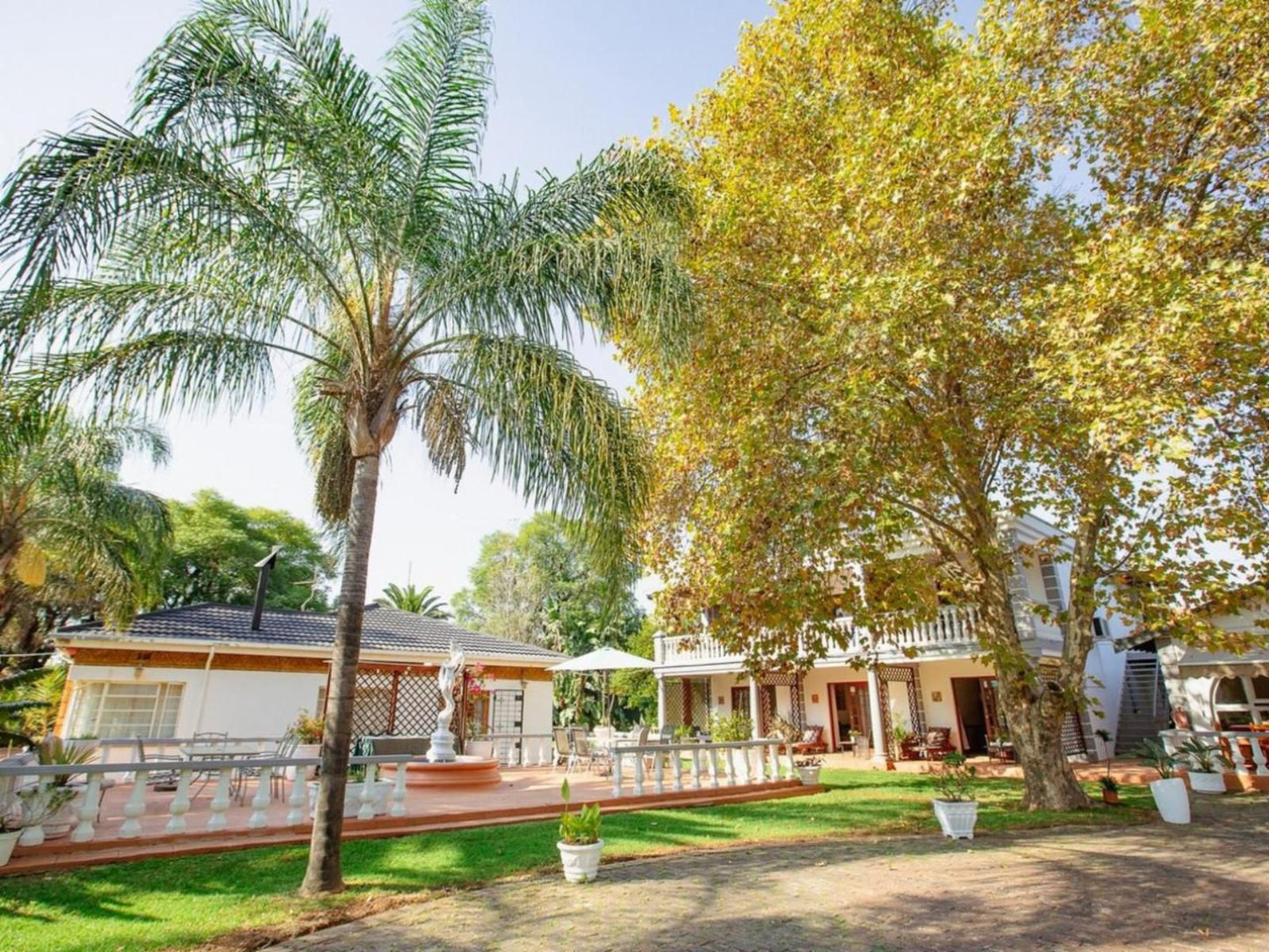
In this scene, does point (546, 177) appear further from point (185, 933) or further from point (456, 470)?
point (185, 933)

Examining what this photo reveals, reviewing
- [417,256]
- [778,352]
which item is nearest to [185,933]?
[417,256]

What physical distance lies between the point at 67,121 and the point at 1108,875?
1156cm

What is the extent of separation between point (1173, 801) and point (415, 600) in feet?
127

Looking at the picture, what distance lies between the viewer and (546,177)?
25.4 ft

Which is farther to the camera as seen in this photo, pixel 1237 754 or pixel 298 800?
pixel 1237 754

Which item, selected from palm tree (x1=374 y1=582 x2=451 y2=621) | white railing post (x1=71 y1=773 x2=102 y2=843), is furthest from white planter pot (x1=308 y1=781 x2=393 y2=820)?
palm tree (x1=374 y1=582 x2=451 y2=621)

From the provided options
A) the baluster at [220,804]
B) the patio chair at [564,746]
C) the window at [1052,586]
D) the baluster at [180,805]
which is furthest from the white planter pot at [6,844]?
the window at [1052,586]

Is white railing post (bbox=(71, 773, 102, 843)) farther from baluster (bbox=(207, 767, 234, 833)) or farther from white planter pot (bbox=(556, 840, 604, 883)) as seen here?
white planter pot (bbox=(556, 840, 604, 883))

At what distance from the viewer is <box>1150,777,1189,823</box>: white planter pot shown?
32.5 ft

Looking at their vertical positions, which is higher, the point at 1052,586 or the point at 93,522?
the point at 93,522

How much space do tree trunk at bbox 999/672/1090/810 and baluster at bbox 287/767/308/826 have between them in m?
10.7

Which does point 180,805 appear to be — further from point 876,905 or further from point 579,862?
point 876,905

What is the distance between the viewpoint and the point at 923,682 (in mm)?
20266

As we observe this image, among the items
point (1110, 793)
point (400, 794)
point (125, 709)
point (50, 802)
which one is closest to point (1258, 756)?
point (1110, 793)
